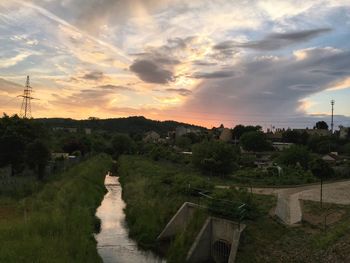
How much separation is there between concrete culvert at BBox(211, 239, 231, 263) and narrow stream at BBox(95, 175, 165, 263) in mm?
3085

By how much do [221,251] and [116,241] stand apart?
285 inches

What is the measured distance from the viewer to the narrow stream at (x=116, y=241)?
2375 cm

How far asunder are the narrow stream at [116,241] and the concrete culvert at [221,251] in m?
3.08

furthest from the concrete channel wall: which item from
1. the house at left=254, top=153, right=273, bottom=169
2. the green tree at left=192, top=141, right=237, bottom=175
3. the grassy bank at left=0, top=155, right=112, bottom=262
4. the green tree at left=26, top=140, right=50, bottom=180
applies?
the house at left=254, top=153, right=273, bottom=169

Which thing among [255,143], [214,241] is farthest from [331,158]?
[214,241]

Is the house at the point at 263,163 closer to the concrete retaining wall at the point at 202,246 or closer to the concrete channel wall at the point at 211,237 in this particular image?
the concrete channel wall at the point at 211,237

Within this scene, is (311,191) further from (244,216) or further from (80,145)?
(80,145)

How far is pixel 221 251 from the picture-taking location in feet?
75.5

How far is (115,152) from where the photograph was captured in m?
118

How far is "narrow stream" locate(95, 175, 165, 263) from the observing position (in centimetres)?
2375

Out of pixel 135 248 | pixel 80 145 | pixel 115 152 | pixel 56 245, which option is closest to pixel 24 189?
pixel 135 248

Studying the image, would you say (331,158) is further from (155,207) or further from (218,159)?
(155,207)

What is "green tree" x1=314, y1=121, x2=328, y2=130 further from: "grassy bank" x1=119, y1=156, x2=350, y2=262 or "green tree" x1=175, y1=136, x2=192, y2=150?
"grassy bank" x1=119, y1=156, x2=350, y2=262

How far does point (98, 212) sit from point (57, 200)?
7.56 m
